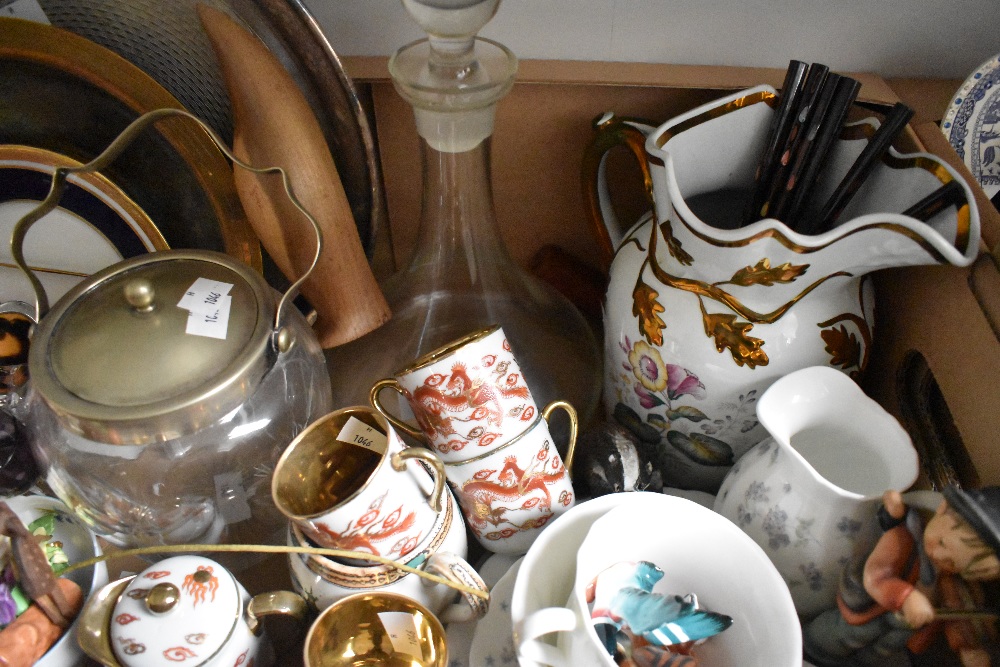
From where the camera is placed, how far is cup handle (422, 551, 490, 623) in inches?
15.2

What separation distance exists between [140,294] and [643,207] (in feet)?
1.33

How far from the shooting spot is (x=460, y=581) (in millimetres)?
385

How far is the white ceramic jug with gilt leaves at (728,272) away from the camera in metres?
0.37

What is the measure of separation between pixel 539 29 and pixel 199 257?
309 mm

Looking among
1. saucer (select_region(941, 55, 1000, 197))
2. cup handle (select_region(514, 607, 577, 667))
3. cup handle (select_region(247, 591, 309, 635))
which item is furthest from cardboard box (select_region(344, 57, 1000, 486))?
cup handle (select_region(247, 591, 309, 635))

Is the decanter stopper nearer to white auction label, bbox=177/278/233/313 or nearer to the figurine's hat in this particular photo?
white auction label, bbox=177/278/233/313

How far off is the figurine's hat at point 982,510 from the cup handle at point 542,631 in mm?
181

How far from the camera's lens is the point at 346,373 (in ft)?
1.77

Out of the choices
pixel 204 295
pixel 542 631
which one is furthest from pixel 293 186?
pixel 542 631

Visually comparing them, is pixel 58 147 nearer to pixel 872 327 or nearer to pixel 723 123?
pixel 723 123

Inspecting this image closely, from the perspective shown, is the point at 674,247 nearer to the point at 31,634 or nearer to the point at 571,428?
the point at 571,428

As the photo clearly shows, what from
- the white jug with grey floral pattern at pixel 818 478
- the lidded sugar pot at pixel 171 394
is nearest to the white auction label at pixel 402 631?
the lidded sugar pot at pixel 171 394

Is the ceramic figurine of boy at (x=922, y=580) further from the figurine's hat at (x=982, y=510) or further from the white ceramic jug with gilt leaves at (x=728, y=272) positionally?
the white ceramic jug with gilt leaves at (x=728, y=272)

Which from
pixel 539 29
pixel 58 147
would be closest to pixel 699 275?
pixel 539 29
